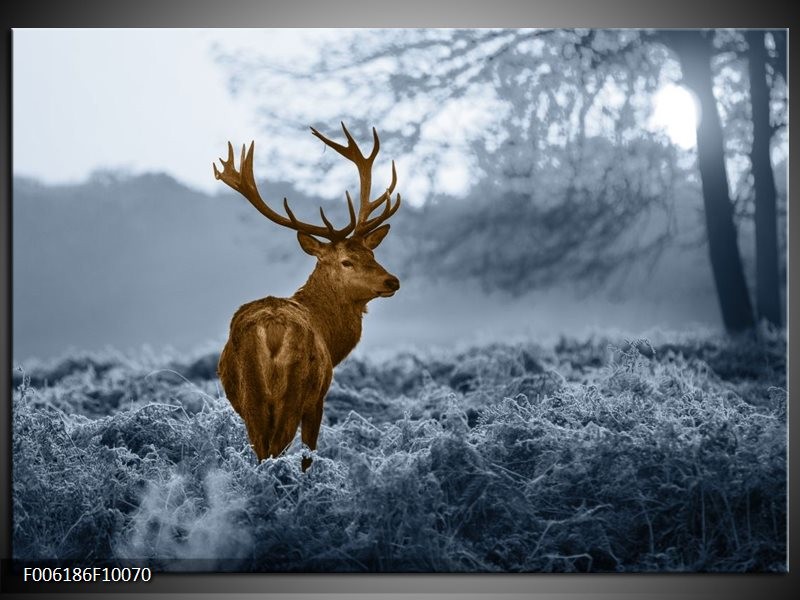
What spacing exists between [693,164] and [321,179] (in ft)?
6.24

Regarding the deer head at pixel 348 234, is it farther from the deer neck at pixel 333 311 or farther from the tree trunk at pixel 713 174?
the tree trunk at pixel 713 174

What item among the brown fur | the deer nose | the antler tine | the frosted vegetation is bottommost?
the frosted vegetation

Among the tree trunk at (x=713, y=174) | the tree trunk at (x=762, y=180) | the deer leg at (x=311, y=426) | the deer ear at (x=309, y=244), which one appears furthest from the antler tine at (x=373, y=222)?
the tree trunk at (x=762, y=180)

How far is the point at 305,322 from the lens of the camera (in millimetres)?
4863

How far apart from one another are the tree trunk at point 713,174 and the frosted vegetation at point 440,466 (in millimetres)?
295

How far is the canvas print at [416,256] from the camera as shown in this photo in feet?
16.1

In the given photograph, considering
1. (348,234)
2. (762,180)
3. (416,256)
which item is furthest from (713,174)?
(348,234)

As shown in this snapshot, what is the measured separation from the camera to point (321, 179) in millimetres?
5035

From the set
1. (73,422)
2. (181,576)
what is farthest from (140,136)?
(181,576)

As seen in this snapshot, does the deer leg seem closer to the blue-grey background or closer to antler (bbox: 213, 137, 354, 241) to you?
the blue-grey background

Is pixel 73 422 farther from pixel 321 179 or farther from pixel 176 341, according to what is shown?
pixel 321 179

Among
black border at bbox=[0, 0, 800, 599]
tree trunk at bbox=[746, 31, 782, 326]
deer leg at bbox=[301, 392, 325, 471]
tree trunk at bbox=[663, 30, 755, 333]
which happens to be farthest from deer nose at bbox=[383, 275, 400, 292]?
tree trunk at bbox=[746, 31, 782, 326]

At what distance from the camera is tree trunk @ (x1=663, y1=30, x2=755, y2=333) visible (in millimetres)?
5027

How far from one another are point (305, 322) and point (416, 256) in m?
0.66
